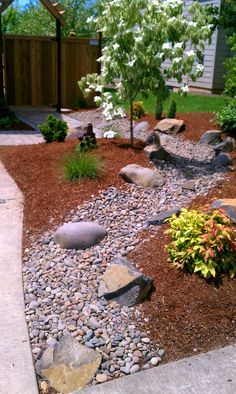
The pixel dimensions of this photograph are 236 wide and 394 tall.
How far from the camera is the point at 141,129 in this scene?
28.5 feet

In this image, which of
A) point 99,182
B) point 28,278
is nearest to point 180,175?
point 99,182

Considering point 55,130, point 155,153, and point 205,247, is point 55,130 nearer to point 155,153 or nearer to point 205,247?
point 155,153

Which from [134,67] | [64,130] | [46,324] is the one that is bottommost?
[46,324]

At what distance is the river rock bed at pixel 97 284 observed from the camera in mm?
2812

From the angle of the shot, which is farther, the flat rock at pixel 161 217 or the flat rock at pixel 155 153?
the flat rock at pixel 155 153

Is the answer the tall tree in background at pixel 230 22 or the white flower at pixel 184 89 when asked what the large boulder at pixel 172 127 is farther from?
the white flower at pixel 184 89

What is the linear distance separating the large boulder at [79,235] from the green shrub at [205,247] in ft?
2.52

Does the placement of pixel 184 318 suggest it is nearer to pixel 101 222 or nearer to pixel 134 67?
pixel 101 222

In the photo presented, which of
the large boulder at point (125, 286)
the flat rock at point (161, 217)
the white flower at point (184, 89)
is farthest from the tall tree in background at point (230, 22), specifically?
the large boulder at point (125, 286)

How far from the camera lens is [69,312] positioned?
312 centimetres

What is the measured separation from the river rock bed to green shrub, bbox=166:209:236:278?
1.74 feet

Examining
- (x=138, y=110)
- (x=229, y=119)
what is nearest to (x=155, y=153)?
(x=229, y=119)

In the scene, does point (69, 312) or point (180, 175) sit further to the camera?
point (180, 175)

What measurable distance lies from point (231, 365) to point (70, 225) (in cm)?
194
